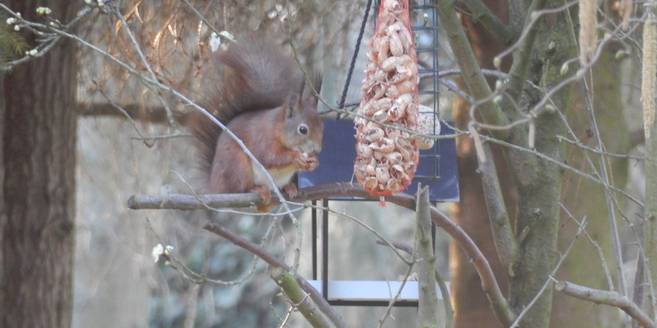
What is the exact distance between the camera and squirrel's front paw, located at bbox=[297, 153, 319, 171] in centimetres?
270

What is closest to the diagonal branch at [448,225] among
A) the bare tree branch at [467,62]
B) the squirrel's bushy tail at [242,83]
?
the bare tree branch at [467,62]

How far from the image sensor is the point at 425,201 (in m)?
1.76

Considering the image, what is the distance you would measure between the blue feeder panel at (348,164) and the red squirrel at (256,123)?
86 millimetres

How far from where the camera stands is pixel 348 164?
9.47ft

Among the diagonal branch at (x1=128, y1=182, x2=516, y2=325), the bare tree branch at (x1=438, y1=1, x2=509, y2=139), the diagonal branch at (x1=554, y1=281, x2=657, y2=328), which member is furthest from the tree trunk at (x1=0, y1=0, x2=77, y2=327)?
the diagonal branch at (x1=554, y1=281, x2=657, y2=328)

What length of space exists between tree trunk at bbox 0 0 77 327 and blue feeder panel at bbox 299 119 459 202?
1.19m

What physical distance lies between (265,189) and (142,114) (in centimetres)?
150

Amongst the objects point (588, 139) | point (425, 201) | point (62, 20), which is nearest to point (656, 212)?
point (425, 201)

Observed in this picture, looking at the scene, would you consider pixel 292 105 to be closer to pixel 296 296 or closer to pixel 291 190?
pixel 291 190

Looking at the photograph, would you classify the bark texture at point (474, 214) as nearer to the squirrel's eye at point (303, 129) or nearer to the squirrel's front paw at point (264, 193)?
the squirrel's eye at point (303, 129)

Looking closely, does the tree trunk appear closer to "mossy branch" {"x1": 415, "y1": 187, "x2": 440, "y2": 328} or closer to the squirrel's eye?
the squirrel's eye

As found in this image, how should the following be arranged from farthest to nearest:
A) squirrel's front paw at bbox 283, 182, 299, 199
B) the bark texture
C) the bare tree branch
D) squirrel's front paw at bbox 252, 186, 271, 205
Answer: the bark texture < squirrel's front paw at bbox 283, 182, 299, 199 < squirrel's front paw at bbox 252, 186, 271, 205 < the bare tree branch

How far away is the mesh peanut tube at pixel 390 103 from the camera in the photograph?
2227 mm

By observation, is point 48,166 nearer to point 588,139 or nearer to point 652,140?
point 588,139
